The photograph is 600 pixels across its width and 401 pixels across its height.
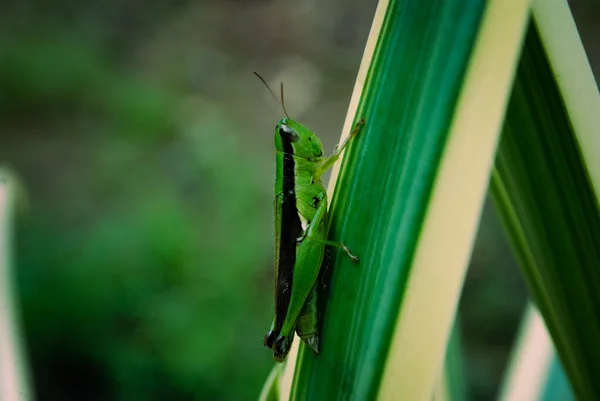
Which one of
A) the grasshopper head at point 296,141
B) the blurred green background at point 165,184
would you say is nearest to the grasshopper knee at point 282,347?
the grasshopper head at point 296,141

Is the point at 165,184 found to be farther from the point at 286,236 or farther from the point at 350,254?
the point at 350,254

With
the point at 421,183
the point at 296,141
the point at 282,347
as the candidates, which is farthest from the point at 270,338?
the point at 421,183

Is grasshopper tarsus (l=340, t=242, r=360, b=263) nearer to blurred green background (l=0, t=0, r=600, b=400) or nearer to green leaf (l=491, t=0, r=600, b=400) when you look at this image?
green leaf (l=491, t=0, r=600, b=400)

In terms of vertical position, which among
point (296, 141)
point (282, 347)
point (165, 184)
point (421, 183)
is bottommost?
point (282, 347)

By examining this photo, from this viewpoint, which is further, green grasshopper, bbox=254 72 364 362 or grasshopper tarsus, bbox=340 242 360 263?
green grasshopper, bbox=254 72 364 362

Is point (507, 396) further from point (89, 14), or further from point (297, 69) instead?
point (89, 14)

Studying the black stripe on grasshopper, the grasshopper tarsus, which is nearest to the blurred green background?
the black stripe on grasshopper

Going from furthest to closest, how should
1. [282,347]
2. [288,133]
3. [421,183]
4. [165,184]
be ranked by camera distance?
[165,184]
[288,133]
[282,347]
[421,183]

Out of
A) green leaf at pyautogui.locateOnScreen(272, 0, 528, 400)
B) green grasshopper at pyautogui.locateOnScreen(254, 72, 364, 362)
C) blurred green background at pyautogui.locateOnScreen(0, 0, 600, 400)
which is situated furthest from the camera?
blurred green background at pyautogui.locateOnScreen(0, 0, 600, 400)

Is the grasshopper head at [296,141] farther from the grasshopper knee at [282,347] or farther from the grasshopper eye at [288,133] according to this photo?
the grasshopper knee at [282,347]
